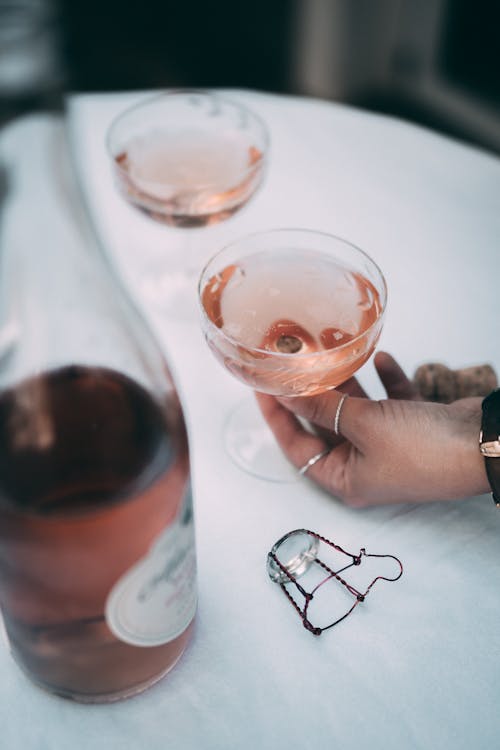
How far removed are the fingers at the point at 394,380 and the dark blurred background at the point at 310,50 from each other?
7.14 ft

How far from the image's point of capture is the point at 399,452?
83 centimetres

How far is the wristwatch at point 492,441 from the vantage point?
2.64ft

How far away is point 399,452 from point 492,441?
100 millimetres

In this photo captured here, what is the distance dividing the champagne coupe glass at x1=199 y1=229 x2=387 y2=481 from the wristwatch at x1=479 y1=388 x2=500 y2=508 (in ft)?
0.49

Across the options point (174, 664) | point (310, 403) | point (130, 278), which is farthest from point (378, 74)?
point (174, 664)

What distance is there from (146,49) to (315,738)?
3.36 m

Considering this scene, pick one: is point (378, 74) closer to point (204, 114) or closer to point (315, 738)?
point (204, 114)

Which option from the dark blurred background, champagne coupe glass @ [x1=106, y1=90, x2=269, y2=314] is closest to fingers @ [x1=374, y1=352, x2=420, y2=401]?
champagne coupe glass @ [x1=106, y1=90, x2=269, y2=314]

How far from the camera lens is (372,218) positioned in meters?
1.25

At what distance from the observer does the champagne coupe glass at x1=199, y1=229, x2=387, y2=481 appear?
2.56 feet

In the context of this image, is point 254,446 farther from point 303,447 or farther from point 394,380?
point 394,380

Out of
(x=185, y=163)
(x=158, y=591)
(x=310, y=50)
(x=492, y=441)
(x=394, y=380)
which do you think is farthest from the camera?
(x=310, y=50)

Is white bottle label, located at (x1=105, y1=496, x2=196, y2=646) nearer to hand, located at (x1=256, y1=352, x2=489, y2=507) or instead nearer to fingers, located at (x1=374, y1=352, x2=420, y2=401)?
hand, located at (x1=256, y1=352, x2=489, y2=507)

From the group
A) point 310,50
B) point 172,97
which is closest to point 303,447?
point 172,97
